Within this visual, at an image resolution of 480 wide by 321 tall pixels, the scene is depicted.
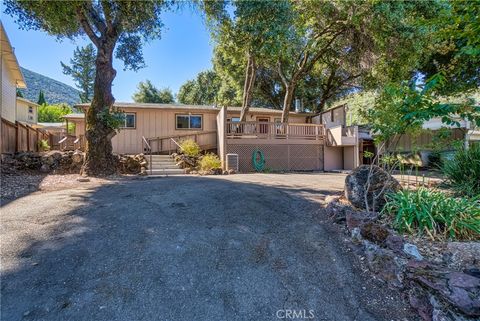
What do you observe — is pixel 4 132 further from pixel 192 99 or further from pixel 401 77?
pixel 192 99

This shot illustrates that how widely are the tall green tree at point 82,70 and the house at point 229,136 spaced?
21846 millimetres

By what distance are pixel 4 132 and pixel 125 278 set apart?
10.5 m

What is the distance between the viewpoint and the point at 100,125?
858 centimetres

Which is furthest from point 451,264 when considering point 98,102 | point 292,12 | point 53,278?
point 292,12

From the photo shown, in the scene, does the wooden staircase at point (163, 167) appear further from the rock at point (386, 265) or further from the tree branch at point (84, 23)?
the rock at point (386, 265)

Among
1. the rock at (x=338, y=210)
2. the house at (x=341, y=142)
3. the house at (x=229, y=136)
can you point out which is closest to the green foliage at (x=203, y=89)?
the house at (x=229, y=136)

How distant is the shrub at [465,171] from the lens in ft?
15.8

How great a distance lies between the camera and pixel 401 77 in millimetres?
12273

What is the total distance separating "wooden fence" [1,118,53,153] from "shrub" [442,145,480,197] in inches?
540

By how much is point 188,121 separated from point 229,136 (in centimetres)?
388

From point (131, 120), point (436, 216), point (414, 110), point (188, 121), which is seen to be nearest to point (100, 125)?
point (131, 120)

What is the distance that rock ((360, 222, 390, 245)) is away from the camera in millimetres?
3227

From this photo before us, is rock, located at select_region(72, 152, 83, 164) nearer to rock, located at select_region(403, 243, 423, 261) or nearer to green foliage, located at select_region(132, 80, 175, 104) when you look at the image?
rock, located at select_region(403, 243, 423, 261)

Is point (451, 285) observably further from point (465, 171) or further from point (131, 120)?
point (131, 120)
